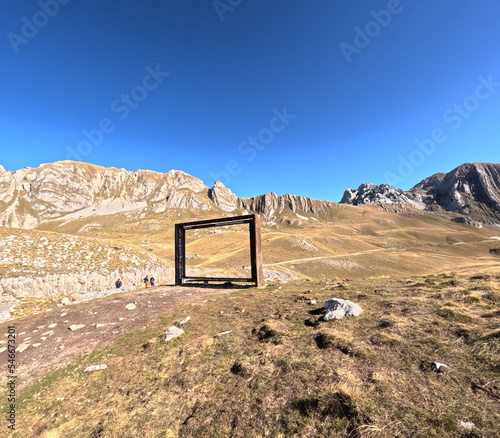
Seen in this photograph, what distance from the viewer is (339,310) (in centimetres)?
988

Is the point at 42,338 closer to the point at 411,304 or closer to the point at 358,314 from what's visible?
the point at 358,314

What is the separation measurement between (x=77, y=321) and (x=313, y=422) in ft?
46.8

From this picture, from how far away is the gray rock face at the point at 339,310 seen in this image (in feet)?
31.7

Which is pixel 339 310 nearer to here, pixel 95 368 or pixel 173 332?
pixel 173 332

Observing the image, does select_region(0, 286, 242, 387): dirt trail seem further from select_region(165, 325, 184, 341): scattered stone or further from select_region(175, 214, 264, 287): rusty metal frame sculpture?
select_region(175, 214, 264, 287): rusty metal frame sculpture

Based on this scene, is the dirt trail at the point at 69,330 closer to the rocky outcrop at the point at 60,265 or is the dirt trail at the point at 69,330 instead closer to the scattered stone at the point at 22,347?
the scattered stone at the point at 22,347

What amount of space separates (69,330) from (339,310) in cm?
1369

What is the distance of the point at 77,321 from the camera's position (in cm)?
1306

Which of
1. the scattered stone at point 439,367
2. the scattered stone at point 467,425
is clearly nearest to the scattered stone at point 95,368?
the scattered stone at point 467,425

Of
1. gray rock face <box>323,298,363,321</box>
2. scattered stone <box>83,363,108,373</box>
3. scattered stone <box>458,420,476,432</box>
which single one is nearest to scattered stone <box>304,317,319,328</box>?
gray rock face <box>323,298,363,321</box>

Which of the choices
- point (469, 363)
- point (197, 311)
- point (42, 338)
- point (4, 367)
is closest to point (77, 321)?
point (42, 338)

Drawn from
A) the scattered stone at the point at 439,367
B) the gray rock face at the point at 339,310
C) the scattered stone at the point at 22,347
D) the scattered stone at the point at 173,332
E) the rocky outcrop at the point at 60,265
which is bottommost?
the scattered stone at the point at 22,347

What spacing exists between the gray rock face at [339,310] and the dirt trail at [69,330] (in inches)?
380

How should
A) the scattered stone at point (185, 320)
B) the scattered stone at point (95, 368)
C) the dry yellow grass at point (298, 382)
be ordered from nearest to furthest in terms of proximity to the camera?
1. the dry yellow grass at point (298, 382)
2. the scattered stone at point (95, 368)
3. the scattered stone at point (185, 320)
